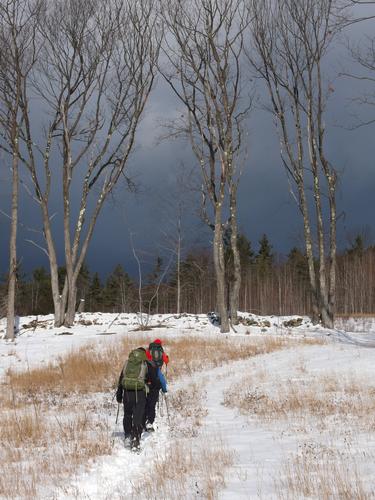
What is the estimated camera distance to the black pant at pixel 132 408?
27.0 feet

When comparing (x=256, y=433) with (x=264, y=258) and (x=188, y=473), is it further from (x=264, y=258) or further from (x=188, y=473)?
(x=264, y=258)

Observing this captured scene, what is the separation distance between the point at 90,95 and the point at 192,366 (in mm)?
15563

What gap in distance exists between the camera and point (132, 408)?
27.4ft

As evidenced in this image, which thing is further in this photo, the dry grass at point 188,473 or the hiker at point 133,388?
the hiker at point 133,388

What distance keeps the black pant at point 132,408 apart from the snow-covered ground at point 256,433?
0.28 metres

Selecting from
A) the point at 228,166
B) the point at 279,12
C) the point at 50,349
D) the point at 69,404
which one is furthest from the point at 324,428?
the point at 279,12

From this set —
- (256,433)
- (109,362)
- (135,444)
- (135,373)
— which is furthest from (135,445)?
(109,362)

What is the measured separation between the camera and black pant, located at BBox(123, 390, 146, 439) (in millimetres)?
8242

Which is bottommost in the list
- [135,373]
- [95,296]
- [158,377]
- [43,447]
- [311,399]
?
[43,447]

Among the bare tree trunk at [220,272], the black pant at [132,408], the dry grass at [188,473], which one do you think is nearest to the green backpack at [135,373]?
the black pant at [132,408]

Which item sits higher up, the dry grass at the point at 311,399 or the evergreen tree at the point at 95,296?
the evergreen tree at the point at 95,296

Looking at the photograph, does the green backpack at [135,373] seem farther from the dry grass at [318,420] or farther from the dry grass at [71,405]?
the dry grass at [318,420]

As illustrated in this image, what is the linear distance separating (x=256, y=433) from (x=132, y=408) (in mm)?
2061

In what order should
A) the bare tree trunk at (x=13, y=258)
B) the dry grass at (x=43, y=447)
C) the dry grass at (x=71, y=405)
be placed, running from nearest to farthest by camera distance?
the dry grass at (x=43, y=447) → the dry grass at (x=71, y=405) → the bare tree trunk at (x=13, y=258)
